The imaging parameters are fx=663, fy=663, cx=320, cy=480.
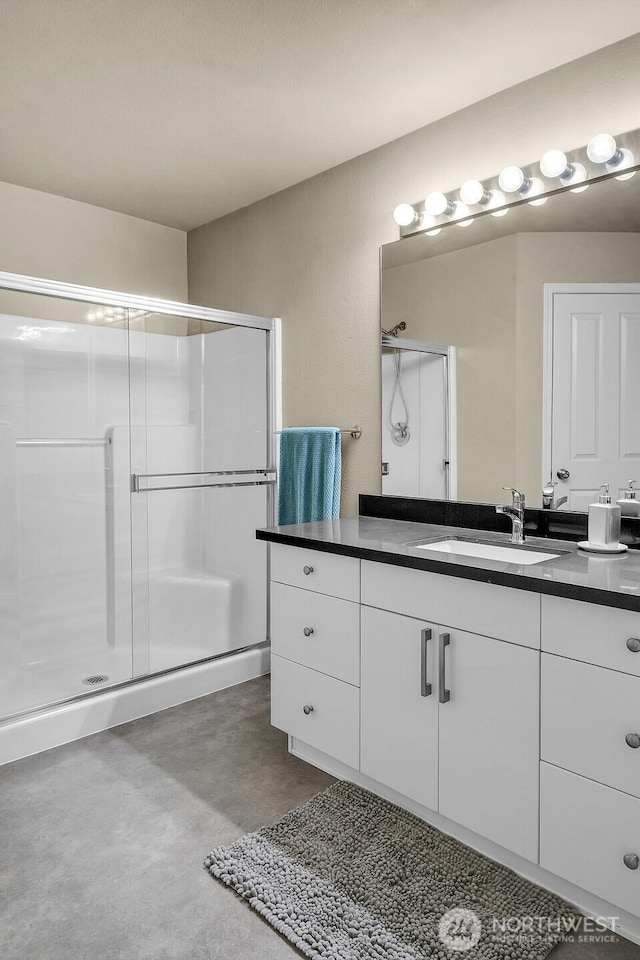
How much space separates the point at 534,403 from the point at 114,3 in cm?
174

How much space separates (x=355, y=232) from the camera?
2895mm

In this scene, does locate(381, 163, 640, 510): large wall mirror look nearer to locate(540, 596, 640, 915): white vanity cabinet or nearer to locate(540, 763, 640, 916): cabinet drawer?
locate(540, 596, 640, 915): white vanity cabinet

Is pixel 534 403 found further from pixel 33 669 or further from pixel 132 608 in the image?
pixel 33 669

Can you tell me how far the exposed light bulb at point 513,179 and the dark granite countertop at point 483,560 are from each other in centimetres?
119

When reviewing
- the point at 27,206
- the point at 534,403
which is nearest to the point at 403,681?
the point at 534,403

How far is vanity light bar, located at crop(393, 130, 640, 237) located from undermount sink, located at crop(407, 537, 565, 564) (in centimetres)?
116

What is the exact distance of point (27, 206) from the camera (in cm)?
318

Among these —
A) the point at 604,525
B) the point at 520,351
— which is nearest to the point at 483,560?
the point at 604,525

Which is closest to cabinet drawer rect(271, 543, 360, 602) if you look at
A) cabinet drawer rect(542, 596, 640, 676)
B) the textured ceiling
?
cabinet drawer rect(542, 596, 640, 676)

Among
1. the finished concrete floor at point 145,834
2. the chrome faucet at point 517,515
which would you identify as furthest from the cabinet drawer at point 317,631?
the chrome faucet at point 517,515

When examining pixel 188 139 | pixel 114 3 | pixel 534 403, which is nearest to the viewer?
pixel 114 3

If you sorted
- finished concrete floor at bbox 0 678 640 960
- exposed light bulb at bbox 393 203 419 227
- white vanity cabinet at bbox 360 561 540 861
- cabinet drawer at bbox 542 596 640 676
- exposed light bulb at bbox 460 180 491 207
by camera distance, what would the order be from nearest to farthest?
cabinet drawer at bbox 542 596 640 676 → finished concrete floor at bbox 0 678 640 960 → white vanity cabinet at bbox 360 561 540 861 → exposed light bulb at bbox 460 180 491 207 → exposed light bulb at bbox 393 203 419 227

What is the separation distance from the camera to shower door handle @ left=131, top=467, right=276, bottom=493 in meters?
2.84

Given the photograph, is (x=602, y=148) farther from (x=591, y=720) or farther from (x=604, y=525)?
(x=591, y=720)
